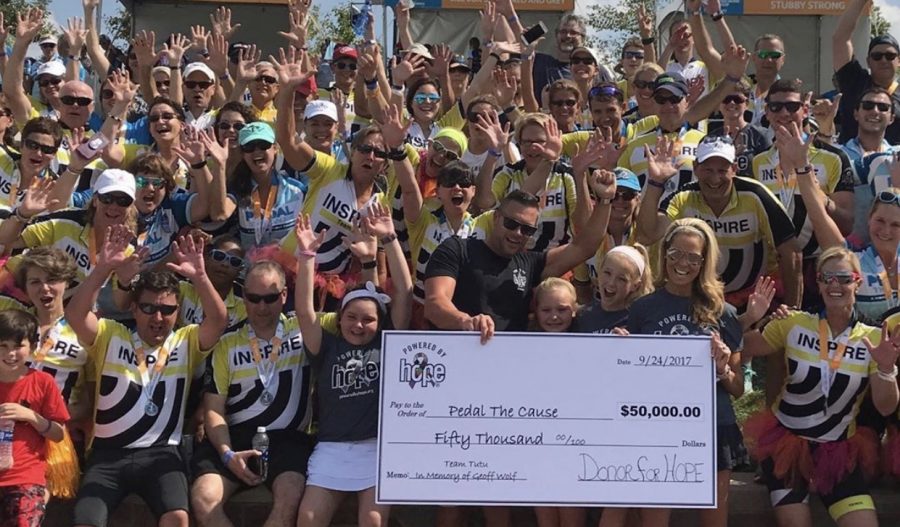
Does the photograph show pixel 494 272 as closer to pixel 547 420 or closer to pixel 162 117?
pixel 547 420

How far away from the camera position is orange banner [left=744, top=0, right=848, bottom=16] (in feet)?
61.2

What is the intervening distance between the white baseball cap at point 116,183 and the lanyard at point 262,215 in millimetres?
923

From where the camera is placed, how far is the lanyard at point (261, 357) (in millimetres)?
5906

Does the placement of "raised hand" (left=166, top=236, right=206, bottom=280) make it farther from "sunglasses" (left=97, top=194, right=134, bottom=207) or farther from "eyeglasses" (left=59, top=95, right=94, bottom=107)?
"eyeglasses" (left=59, top=95, right=94, bottom=107)

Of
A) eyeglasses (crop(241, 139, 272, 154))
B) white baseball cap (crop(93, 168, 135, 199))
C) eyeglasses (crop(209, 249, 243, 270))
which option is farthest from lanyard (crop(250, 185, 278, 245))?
white baseball cap (crop(93, 168, 135, 199))

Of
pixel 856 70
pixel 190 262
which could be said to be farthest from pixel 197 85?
pixel 856 70

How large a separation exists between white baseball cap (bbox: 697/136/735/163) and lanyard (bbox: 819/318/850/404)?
1.44 metres

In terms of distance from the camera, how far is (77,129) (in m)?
7.80

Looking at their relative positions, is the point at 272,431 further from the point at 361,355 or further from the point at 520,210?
the point at 520,210

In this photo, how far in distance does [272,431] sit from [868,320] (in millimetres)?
3415

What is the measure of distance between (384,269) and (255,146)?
1.29m

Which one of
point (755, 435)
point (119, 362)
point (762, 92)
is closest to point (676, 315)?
point (755, 435)

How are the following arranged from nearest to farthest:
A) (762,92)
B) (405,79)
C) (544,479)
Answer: (544,479) → (405,79) → (762,92)

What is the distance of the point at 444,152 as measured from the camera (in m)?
7.22
